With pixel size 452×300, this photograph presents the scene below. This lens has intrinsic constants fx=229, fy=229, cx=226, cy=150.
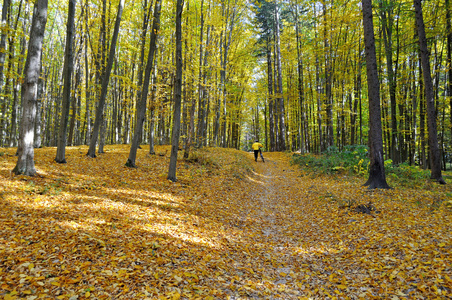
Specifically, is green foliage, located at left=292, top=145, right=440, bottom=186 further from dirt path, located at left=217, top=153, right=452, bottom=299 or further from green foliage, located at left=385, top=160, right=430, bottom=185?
dirt path, located at left=217, top=153, right=452, bottom=299

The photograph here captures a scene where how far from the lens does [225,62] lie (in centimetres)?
1962

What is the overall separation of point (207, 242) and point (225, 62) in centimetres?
1744

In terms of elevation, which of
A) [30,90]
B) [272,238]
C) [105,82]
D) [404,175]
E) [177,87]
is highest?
[105,82]

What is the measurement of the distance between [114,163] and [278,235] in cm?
856

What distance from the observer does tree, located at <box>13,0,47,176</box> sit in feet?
20.9

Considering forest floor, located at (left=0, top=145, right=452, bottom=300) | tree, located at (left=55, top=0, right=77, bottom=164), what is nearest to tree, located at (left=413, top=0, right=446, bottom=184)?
forest floor, located at (left=0, top=145, right=452, bottom=300)

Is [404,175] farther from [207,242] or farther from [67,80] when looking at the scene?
[67,80]

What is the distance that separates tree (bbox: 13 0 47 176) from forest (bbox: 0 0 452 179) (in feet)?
8.30

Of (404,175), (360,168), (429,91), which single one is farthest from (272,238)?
(429,91)

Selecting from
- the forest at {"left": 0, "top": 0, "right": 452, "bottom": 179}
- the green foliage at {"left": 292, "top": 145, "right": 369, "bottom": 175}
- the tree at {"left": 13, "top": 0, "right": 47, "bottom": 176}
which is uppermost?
the forest at {"left": 0, "top": 0, "right": 452, "bottom": 179}

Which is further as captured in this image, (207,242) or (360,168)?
(360,168)

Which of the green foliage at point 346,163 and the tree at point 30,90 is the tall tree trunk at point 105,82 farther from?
the green foliage at point 346,163

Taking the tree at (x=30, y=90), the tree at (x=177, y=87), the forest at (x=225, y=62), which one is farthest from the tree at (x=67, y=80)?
the tree at (x=177, y=87)

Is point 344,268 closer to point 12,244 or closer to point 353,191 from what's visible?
point 353,191
